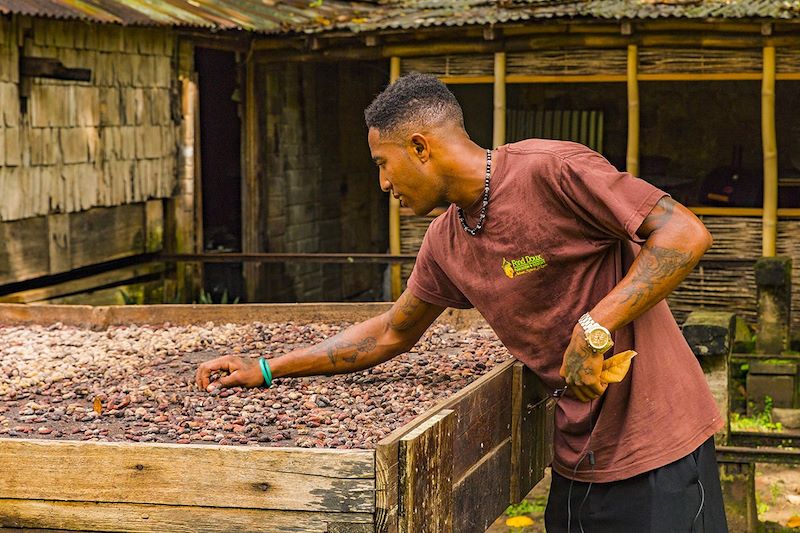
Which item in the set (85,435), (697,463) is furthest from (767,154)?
(85,435)

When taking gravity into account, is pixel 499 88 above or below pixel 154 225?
above

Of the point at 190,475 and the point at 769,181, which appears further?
the point at 769,181

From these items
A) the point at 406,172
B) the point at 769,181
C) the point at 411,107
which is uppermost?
the point at 411,107

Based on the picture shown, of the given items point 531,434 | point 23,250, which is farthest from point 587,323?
point 23,250

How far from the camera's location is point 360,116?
47.3ft

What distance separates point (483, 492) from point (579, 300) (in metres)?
0.67

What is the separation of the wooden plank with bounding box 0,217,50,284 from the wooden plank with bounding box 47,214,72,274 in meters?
0.05

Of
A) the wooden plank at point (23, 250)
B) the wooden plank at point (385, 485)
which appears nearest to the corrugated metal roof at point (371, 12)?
the wooden plank at point (23, 250)

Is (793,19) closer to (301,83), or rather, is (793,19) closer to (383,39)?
(383,39)

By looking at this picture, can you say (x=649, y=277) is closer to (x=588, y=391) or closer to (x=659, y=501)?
(x=588, y=391)

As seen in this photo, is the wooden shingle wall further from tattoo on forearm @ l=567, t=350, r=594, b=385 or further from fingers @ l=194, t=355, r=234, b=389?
tattoo on forearm @ l=567, t=350, r=594, b=385

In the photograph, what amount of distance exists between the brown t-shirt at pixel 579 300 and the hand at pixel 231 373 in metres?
0.90

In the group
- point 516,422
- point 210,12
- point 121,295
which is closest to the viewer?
point 516,422

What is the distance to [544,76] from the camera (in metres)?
11.1
